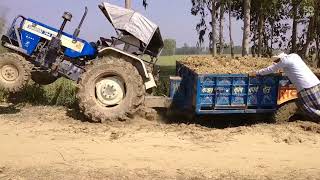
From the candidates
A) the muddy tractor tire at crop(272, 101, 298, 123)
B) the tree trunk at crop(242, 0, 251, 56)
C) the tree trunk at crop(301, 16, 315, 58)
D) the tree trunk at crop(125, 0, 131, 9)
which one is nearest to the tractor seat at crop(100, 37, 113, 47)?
the muddy tractor tire at crop(272, 101, 298, 123)

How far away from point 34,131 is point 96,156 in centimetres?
222

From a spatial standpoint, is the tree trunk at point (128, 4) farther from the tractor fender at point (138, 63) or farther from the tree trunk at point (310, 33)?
the tree trunk at point (310, 33)

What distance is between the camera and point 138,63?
10.9 metres

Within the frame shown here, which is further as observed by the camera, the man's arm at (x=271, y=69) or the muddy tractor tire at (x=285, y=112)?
the muddy tractor tire at (x=285, y=112)

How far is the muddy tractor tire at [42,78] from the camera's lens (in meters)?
12.2

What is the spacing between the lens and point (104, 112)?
10430mm

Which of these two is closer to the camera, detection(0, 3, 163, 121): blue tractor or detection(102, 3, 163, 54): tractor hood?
detection(0, 3, 163, 121): blue tractor

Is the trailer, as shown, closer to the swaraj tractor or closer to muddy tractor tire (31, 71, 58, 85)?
the swaraj tractor

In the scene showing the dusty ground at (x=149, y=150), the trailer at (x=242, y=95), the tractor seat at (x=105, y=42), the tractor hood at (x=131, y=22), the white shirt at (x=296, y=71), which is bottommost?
the dusty ground at (x=149, y=150)

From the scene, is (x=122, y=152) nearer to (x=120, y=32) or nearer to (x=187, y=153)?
(x=187, y=153)

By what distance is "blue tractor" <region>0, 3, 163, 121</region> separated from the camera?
34.5 feet

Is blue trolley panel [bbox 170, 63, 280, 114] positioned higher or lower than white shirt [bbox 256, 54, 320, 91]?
lower

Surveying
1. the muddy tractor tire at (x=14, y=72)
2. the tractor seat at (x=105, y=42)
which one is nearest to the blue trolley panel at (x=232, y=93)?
the tractor seat at (x=105, y=42)

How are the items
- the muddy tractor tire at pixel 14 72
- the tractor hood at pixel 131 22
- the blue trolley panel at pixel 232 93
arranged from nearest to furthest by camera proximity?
the blue trolley panel at pixel 232 93 < the tractor hood at pixel 131 22 < the muddy tractor tire at pixel 14 72
